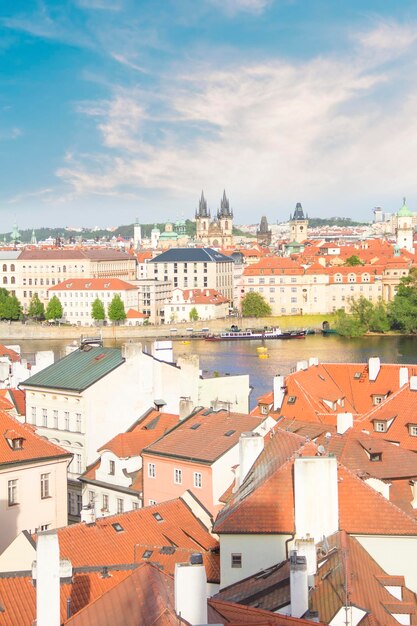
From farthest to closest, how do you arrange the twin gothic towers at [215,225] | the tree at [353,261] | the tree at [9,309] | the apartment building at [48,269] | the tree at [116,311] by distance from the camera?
1. the twin gothic towers at [215,225]
2. the tree at [353,261]
3. the apartment building at [48,269]
4. the tree at [9,309]
5. the tree at [116,311]

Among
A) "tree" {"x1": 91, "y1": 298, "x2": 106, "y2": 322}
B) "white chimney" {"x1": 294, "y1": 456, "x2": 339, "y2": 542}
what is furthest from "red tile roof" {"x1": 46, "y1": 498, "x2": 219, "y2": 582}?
"tree" {"x1": 91, "y1": 298, "x2": 106, "y2": 322}

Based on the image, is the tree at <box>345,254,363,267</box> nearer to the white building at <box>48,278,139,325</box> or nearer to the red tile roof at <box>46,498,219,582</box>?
the white building at <box>48,278,139,325</box>

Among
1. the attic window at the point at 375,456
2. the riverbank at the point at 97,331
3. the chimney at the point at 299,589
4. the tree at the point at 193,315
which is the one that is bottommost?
the riverbank at the point at 97,331

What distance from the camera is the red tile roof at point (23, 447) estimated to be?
14.9 metres

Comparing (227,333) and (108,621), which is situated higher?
(108,621)

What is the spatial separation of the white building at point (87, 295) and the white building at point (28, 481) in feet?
223

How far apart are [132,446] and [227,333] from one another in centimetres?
6008

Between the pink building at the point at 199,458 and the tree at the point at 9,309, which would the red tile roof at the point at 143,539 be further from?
the tree at the point at 9,309

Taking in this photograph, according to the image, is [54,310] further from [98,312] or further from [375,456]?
[375,456]

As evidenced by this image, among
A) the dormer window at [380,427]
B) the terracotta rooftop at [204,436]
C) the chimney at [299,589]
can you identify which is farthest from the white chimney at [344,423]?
the chimney at [299,589]

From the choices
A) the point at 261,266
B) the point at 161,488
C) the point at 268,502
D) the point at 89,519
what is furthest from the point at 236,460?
the point at 261,266

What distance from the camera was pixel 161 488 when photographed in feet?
51.9

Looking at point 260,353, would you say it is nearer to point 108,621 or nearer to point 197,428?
point 197,428

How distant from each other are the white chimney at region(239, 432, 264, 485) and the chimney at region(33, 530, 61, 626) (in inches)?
219
